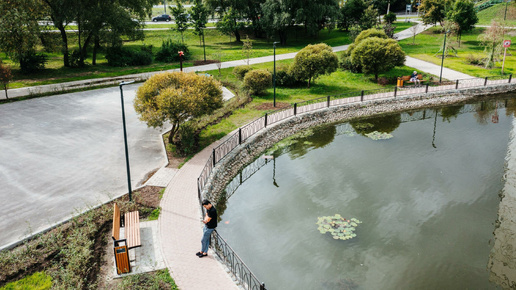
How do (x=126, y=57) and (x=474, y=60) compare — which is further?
(x=126, y=57)

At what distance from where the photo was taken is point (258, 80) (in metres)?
28.6

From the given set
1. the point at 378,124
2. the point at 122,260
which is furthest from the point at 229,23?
the point at 122,260

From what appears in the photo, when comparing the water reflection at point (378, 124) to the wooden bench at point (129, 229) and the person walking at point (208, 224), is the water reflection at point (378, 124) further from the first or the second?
the wooden bench at point (129, 229)

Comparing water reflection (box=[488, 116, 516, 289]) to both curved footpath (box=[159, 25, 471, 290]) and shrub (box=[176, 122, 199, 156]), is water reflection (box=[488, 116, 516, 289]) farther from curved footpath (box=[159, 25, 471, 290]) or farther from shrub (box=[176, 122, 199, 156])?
shrub (box=[176, 122, 199, 156])

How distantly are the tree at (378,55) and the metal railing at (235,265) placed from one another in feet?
77.1

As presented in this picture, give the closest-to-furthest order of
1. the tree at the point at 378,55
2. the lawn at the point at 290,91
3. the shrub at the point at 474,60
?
the lawn at the point at 290,91 → the tree at the point at 378,55 → the shrub at the point at 474,60

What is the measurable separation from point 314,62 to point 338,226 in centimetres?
1807

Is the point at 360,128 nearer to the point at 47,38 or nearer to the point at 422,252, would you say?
the point at 422,252

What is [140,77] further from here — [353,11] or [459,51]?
[353,11]

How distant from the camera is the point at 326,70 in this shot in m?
30.0

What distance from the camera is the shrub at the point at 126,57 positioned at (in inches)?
1604

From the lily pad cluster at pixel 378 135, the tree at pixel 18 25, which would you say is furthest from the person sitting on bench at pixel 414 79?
the tree at pixel 18 25

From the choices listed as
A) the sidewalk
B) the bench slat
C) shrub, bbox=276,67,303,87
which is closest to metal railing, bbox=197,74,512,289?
the sidewalk

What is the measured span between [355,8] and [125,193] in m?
49.4
